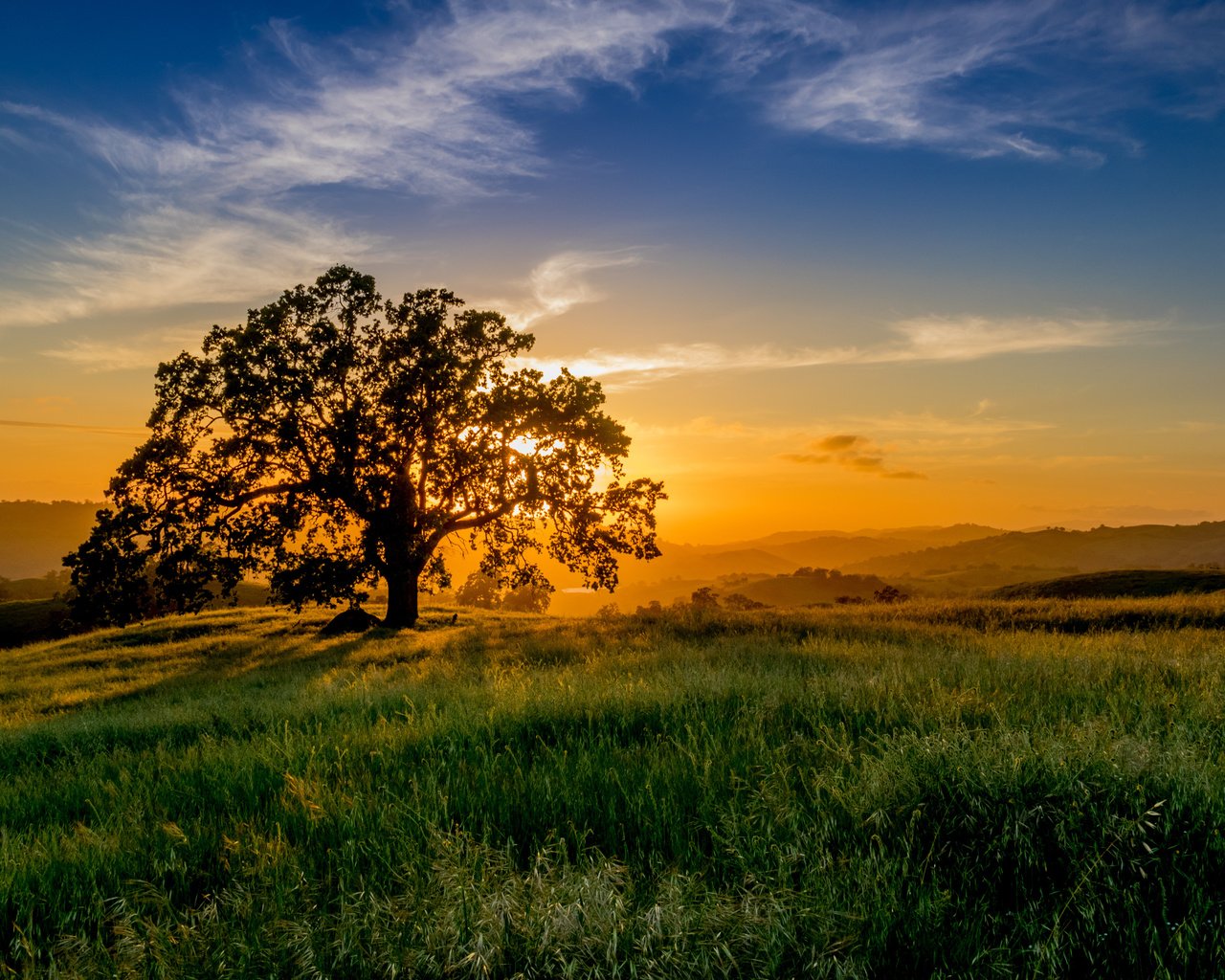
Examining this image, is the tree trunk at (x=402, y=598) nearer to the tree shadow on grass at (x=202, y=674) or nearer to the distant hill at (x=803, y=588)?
the tree shadow on grass at (x=202, y=674)

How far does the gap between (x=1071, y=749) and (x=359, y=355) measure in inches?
1041

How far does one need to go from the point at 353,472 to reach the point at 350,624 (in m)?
6.19

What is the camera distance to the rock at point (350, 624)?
1084 inches

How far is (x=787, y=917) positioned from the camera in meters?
2.60

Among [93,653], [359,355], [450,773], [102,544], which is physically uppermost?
[359,355]

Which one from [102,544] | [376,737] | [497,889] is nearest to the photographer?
[497,889]

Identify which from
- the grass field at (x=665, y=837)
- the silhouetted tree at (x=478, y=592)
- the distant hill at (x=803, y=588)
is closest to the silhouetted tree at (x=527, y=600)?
the silhouetted tree at (x=478, y=592)

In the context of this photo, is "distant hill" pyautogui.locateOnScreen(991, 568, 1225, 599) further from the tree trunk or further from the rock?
the rock

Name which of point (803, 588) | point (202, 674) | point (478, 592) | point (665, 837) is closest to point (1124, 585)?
point (202, 674)

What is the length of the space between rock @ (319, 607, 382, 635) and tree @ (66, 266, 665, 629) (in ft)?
2.84

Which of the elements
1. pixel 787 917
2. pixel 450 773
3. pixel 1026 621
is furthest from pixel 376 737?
pixel 1026 621

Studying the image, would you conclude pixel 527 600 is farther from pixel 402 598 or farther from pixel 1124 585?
pixel 1124 585

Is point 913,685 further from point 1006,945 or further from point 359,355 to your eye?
point 359,355

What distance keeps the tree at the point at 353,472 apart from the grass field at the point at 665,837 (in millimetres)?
19018
